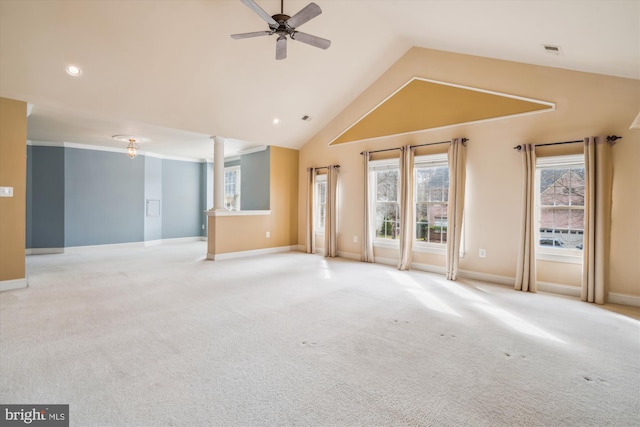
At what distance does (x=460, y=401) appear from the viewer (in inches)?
76.0

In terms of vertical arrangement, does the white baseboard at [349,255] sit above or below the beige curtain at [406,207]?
below

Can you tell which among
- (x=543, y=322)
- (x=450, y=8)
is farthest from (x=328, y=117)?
(x=543, y=322)

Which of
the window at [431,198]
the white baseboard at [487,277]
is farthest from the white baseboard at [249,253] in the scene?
the white baseboard at [487,277]

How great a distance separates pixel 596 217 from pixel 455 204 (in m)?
Result: 1.76

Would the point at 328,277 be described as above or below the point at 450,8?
below

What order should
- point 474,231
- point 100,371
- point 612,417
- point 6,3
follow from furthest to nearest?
point 474,231
point 6,3
point 100,371
point 612,417

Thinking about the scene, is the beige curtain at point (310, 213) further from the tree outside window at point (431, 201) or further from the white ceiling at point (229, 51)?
the tree outside window at point (431, 201)

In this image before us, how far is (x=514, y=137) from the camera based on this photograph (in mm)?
4648

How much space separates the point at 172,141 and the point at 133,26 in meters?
3.90

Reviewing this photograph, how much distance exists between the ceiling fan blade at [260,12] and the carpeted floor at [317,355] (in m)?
3.08

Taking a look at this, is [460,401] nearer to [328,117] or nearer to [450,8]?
[450,8]

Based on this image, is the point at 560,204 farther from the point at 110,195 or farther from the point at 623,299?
the point at 110,195

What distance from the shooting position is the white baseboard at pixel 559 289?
419 centimetres

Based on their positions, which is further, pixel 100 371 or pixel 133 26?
pixel 133 26
